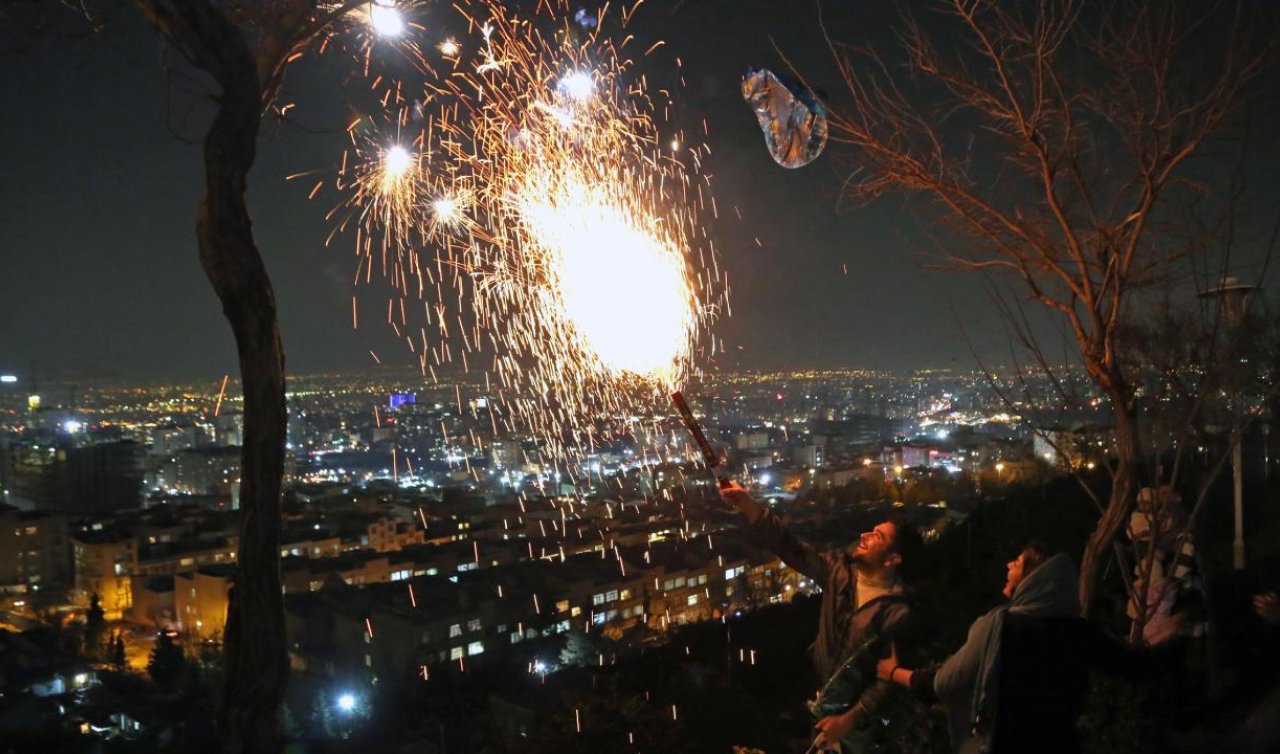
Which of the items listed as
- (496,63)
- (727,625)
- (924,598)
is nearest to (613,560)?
(727,625)

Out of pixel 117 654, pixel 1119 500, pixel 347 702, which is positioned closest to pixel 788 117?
pixel 1119 500

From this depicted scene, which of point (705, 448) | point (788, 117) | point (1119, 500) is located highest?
point (788, 117)

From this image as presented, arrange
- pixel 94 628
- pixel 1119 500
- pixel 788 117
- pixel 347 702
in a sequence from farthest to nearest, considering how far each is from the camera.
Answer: pixel 94 628
pixel 347 702
pixel 788 117
pixel 1119 500

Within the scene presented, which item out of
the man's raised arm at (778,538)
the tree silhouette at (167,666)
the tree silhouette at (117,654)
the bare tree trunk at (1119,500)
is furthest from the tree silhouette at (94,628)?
the bare tree trunk at (1119,500)

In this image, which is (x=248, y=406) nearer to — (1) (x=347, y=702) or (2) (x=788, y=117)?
(2) (x=788, y=117)

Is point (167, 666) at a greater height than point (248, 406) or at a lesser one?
lesser

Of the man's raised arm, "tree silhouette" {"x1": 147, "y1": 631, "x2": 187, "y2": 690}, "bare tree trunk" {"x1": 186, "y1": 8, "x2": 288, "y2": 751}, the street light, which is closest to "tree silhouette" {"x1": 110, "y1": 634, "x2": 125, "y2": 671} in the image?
"tree silhouette" {"x1": 147, "y1": 631, "x2": 187, "y2": 690}
